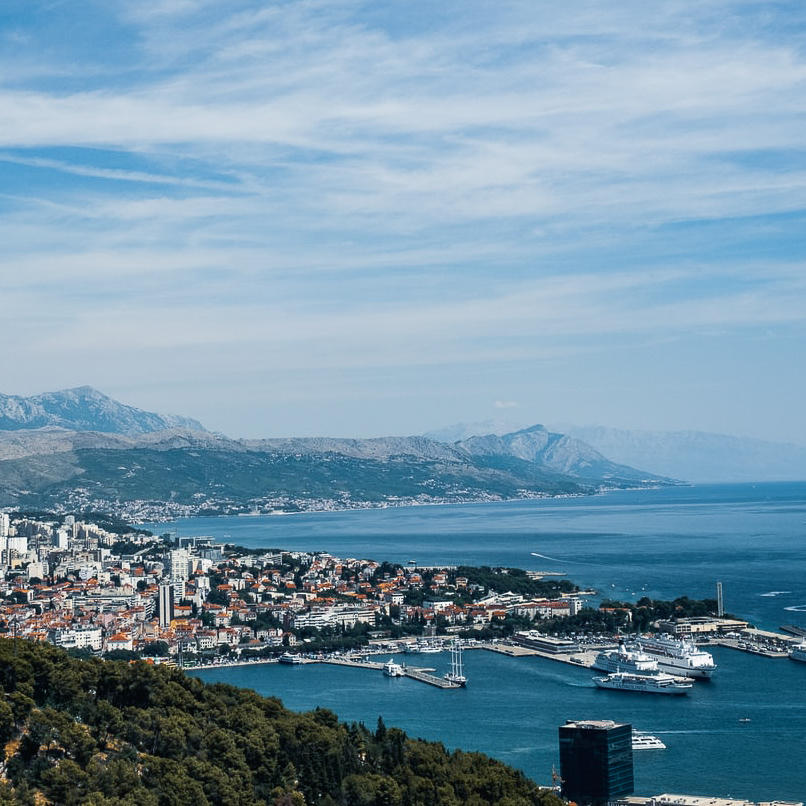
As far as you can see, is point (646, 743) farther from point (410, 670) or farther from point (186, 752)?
point (410, 670)

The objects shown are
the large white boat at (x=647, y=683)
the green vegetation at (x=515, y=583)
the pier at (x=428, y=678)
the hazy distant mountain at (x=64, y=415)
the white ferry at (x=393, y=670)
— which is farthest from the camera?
the hazy distant mountain at (x=64, y=415)

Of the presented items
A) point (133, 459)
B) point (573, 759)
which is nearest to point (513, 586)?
point (573, 759)

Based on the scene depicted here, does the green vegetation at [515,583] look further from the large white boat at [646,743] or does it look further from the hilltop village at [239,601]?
the large white boat at [646,743]

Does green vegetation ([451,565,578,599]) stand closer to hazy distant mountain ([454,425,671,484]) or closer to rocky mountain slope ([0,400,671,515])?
rocky mountain slope ([0,400,671,515])

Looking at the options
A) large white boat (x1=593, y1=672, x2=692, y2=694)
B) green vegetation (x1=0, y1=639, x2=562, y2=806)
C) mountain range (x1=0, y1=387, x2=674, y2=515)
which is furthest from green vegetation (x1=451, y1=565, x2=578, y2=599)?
mountain range (x1=0, y1=387, x2=674, y2=515)

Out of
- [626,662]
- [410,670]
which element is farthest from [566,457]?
[626,662]

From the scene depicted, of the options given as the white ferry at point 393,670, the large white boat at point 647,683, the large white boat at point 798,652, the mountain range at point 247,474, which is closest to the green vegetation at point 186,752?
the large white boat at point 647,683
